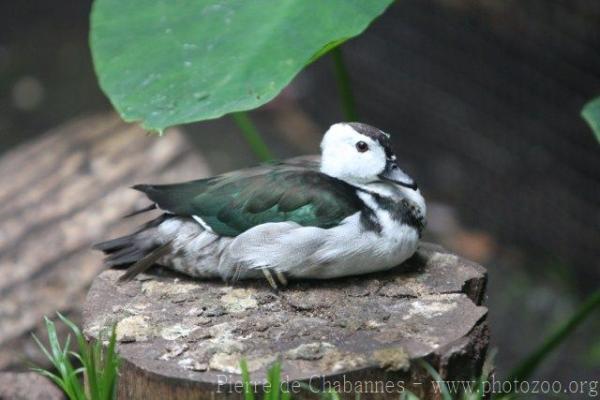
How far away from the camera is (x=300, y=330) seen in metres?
2.47

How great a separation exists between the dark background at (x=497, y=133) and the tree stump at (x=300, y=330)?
198 centimetres

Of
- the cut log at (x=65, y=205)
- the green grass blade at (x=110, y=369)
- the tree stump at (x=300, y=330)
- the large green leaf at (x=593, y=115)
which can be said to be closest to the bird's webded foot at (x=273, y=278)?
the tree stump at (x=300, y=330)

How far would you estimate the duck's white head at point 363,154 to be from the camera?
8.55 feet

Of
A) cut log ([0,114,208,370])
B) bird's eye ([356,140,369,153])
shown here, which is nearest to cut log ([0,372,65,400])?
cut log ([0,114,208,370])

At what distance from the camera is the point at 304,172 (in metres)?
2.69

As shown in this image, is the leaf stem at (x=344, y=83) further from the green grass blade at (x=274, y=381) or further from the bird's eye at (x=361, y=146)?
the green grass blade at (x=274, y=381)

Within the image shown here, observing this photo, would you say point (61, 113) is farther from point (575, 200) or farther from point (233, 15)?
point (233, 15)

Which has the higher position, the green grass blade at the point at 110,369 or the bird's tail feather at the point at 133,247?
the bird's tail feather at the point at 133,247

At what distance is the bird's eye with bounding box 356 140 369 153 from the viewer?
2.61m

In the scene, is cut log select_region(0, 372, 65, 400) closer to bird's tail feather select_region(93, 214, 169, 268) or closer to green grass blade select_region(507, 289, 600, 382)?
bird's tail feather select_region(93, 214, 169, 268)

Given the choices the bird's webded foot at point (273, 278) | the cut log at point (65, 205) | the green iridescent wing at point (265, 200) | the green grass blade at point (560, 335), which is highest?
the green iridescent wing at point (265, 200)

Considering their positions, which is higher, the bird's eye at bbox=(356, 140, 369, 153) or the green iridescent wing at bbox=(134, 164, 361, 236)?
the bird's eye at bbox=(356, 140, 369, 153)

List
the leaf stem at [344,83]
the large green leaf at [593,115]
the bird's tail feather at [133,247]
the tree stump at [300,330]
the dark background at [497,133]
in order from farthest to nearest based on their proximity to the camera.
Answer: the dark background at [497,133] < the leaf stem at [344,83] < the bird's tail feather at [133,247] < the large green leaf at [593,115] < the tree stump at [300,330]

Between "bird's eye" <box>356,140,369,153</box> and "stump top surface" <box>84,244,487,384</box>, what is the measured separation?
0.34 m
